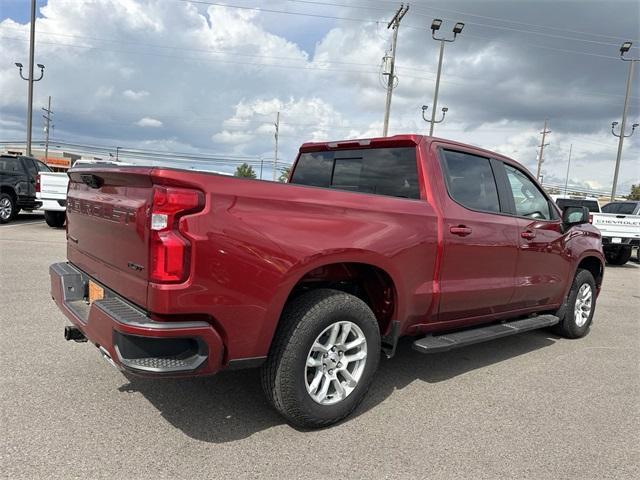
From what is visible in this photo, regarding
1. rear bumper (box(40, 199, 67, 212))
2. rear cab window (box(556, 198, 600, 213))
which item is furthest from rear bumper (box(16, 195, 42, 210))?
rear cab window (box(556, 198, 600, 213))

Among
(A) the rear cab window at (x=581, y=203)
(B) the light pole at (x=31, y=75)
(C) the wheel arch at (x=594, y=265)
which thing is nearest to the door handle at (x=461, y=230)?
(C) the wheel arch at (x=594, y=265)

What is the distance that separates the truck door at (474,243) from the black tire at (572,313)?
1436 millimetres

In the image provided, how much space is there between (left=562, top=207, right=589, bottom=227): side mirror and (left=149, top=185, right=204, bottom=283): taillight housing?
4.06 m

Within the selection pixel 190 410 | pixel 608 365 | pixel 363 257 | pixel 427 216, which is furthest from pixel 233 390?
pixel 608 365

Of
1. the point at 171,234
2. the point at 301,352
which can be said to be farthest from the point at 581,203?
the point at 171,234

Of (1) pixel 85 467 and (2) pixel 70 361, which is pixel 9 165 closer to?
(2) pixel 70 361

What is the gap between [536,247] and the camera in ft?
15.2

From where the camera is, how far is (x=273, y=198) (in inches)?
108

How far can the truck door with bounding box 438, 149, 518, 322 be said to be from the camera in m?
3.79

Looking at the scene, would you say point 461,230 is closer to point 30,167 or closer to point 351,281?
point 351,281

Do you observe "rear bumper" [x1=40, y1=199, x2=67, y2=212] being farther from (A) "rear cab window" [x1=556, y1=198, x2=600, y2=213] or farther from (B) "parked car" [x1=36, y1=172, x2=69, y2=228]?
(A) "rear cab window" [x1=556, y1=198, x2=600, y2=213]

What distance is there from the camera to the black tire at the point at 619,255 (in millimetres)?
14031

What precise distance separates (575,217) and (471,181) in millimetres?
1580

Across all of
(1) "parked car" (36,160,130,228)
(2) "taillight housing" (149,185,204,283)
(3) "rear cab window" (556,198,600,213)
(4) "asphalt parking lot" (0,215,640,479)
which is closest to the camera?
(2) "taillight housing" (149,185,204,283)
